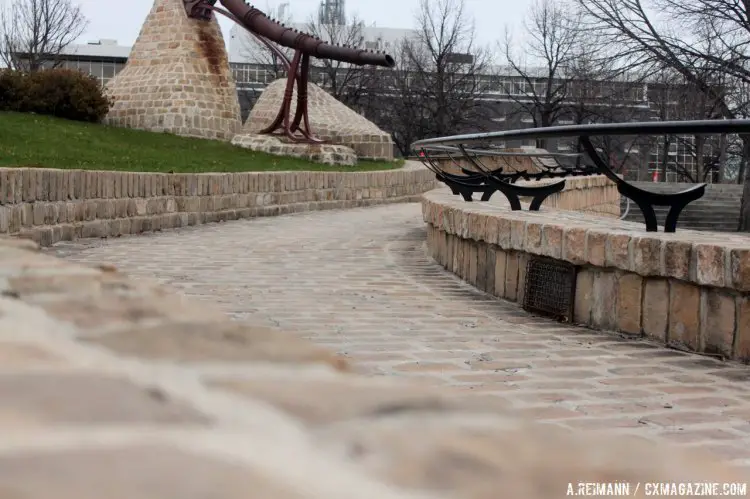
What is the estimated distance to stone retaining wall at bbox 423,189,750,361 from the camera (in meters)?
4.16

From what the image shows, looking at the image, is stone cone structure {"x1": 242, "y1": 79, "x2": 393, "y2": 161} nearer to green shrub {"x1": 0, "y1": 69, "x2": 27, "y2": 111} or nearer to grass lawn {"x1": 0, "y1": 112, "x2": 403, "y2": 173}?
grass lawn {"x1": 0, "y1": 112, "x2": 403, "y2": 173}

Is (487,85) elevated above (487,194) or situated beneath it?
elevated above

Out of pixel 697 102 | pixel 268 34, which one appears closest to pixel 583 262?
pixel 268 34

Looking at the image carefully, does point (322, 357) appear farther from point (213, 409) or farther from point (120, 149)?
point (120, 149)

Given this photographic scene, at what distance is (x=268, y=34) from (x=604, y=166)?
18949 millimetres

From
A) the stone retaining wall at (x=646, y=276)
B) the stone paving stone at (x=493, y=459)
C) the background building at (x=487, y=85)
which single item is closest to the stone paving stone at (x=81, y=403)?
the stone paving stone at (x=493, y=459)

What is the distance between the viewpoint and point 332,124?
88.3 ft

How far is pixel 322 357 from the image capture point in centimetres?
80

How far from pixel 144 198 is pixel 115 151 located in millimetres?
4907

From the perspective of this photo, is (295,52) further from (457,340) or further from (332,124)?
(457,340)

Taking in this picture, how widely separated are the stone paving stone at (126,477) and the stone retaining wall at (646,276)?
3910 millimetres

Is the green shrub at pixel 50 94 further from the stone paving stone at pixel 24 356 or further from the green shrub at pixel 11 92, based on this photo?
the stone paving stone at pixel 24 356

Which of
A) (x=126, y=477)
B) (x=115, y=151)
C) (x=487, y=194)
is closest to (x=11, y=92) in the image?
(x=115, y=151)

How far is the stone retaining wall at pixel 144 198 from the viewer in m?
8.41
